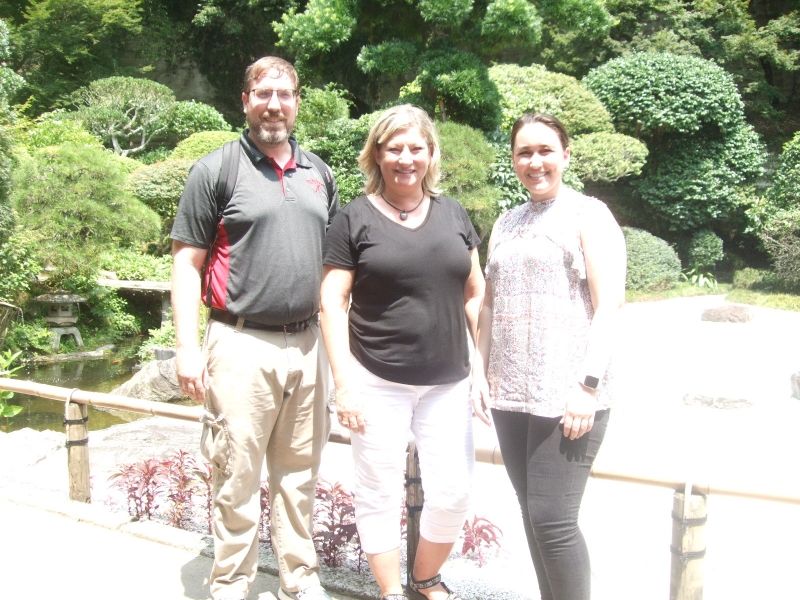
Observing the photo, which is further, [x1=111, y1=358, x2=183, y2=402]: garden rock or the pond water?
[x1=111, y1=358, x2=183, y2=402]: garden rock

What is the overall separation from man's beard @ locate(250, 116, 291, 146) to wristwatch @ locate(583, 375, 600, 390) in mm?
1055

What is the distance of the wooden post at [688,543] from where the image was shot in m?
1.99

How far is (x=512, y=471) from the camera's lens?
1.99 m

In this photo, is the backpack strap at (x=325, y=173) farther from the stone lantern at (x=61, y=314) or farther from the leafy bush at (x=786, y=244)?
the leafy bush at (x=786, y=244)

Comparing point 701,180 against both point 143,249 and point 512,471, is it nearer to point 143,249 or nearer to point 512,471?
point 143,249

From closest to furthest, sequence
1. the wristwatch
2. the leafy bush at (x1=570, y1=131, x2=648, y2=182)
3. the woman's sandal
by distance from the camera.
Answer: the wristwatch
the woman's sandal
the leafy bush at (x1=570, y1=131, x2=648, y2=182)

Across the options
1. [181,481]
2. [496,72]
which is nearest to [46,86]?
[496,72]

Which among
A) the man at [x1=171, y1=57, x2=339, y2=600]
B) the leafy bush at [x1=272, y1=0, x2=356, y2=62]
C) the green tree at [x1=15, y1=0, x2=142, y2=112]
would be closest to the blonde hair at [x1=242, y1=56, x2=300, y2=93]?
the man at [x1=171, y1=57, x2=339, y2=600]

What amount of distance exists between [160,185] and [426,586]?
37.8 feet

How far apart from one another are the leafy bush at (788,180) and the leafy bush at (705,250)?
115 cm

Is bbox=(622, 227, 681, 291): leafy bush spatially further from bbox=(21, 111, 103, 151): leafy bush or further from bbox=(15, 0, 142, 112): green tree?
bbox=(15, 0, 142, 112): green tree

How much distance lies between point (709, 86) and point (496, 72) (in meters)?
4.40

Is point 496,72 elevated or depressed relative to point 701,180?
elevated

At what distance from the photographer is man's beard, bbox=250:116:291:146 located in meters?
2.16
